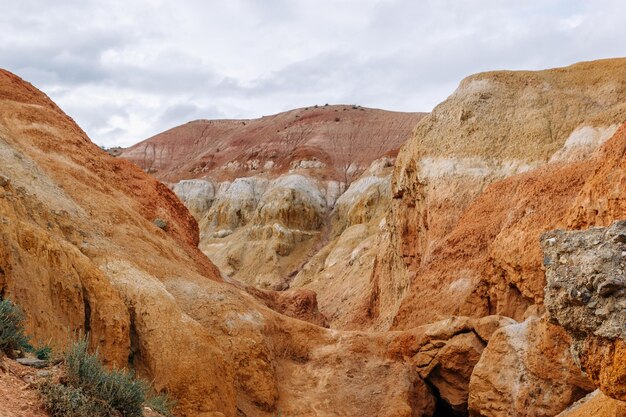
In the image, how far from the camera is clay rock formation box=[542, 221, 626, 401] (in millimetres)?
5914

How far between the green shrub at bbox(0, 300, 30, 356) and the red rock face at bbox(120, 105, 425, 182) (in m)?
57.5

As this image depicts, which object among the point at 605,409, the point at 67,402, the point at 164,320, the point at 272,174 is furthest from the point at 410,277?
the point at 272,174

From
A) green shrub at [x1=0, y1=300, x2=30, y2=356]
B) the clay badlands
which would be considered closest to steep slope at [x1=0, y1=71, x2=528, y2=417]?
the clay badlands

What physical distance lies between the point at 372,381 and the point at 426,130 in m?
13.0

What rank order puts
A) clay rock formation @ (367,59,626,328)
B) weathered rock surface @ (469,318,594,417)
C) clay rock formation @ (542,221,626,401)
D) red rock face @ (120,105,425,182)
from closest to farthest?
clay rock formation @ (542,221,626,401) < weathered rock surface @ (469,318,594,417) < clay rock formation @ (367,59,626,328) < red rock face @ (120,105,425,182)

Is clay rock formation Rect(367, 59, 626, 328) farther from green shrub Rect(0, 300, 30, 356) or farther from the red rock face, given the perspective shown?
the red rock face

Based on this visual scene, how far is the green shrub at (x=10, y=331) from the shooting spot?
6891mm

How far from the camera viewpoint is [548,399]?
12344 millimetres

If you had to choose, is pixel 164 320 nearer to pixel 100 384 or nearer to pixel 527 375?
pixel 100 384

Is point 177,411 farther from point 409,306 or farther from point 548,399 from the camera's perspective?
point 409,306

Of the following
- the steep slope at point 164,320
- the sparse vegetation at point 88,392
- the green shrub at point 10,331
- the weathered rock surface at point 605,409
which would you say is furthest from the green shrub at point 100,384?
the weathered rock surface at point 605,409

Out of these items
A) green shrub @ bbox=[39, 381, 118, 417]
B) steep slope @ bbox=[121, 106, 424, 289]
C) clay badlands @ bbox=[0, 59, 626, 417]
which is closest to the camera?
green shrub @ bbox=[39, 381, 118, 417]

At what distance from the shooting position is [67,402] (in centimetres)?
590

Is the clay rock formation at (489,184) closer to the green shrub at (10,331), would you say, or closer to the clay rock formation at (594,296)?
the clay rock formation at (594,296)
